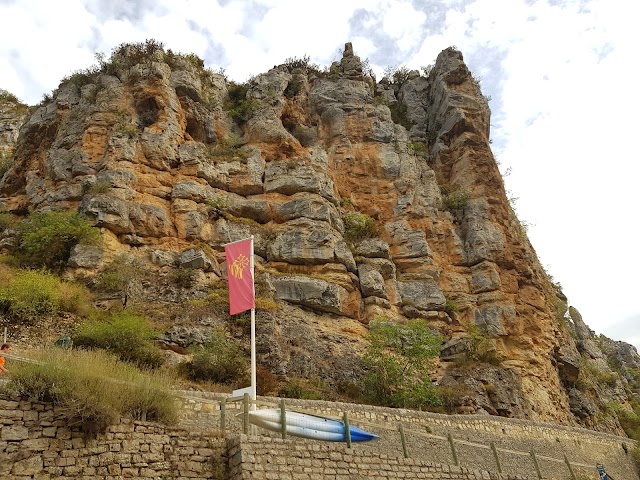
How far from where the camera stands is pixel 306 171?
27766 millimetres

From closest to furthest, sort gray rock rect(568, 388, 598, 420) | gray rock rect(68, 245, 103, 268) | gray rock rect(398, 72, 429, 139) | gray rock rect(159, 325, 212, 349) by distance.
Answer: gray rock rect(159, 325, 212, 349) → gray rock rect(68, 245, 103, 268) → gray rock rect(568, 388, 598, 420) → gray rock rect(398, 72, 429, 139)

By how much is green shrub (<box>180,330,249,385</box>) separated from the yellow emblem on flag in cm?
355

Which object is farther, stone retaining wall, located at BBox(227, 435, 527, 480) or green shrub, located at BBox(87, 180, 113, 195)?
green shrub, located at BBox(87, 180, 113, 195)

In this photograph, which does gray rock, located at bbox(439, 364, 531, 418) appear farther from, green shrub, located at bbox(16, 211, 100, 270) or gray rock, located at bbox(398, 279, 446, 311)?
green shrub, located at bbox(16, 211, 100, 270)

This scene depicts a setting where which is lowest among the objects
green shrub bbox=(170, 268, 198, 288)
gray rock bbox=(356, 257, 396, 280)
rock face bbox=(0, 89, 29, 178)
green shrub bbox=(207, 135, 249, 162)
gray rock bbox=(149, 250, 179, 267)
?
green shrub bbox=(170, 268, 198, 288)

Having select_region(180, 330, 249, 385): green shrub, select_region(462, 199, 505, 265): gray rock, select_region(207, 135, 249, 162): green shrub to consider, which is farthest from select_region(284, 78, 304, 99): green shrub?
select_region(180, 330, 249, 385): green shrub

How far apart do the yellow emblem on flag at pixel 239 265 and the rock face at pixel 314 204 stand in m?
5.03

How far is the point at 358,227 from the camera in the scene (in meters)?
27.6

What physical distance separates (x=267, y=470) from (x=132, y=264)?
14178mm

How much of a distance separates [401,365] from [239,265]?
8195mm

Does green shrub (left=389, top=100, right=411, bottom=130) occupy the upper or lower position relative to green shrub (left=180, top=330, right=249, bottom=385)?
upper

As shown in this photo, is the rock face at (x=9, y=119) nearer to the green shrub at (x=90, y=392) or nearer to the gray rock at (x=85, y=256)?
the gray rock at (x=85, y=256)

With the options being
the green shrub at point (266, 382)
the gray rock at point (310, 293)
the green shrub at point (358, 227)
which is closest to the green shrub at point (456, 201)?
the green shrub at point (358, 227)

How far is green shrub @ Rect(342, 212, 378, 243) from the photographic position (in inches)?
1079
